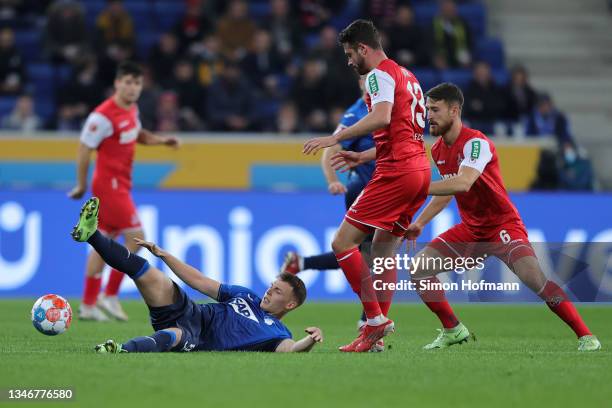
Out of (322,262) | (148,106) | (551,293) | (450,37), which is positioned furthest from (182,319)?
(450,37)

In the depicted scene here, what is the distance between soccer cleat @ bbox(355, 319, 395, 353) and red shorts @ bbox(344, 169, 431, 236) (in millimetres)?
669

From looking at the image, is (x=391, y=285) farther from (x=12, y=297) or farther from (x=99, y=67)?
(x=99, y=67)

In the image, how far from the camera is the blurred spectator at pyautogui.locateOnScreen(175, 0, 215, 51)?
17.8 meters

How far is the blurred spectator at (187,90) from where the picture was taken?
16672 millimetres

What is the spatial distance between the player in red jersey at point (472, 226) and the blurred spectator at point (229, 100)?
8.18 meters

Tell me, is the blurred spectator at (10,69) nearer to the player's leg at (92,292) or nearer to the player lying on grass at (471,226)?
the player's leg at (92,292)

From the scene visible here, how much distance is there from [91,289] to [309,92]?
649 cm

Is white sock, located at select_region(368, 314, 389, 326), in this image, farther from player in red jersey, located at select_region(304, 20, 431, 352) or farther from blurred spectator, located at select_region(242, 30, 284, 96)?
blurred spectator, located at select_region(242, 30, 284, 96)

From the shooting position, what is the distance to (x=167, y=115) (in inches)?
630

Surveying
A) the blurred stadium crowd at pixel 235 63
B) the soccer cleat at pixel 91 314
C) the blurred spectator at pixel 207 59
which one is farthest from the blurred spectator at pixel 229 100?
the soccer cleat at pixel 91 314

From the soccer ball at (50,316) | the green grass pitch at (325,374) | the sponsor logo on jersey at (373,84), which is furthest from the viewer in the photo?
the soccer ball at (50,316)

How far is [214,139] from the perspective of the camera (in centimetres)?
1557

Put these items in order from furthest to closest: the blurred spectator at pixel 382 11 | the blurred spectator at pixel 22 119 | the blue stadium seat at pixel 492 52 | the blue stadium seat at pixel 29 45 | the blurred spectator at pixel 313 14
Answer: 1. the blue stadium seat at pixel 492 52
2. the blurred spectator at pixel 313 14
3. the blue stadium seat at pixel 29 45
4. the blurred spectator at pixel 382 11
5. the blurred spectator at pixel 22 119

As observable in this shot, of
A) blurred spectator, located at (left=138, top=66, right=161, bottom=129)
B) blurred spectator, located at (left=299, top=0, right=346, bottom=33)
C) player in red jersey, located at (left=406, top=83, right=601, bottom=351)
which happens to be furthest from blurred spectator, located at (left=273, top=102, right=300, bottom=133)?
player in red jersey, located at (left=406, top=83, right=601, bottom=351)
